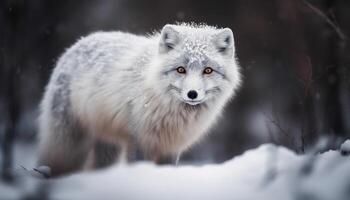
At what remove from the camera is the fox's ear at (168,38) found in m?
5.37

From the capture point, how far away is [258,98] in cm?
1378

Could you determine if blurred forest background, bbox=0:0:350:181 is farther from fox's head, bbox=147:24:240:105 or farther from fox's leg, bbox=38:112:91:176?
fox's head, bbox=147:24:240:105

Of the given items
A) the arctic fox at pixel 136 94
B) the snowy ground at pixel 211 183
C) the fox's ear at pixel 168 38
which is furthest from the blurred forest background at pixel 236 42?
the snowy ground at pixel 211 183

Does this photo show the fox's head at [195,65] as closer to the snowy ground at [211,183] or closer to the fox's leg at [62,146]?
the snowy ground at [211,183]

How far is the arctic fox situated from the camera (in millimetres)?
5223

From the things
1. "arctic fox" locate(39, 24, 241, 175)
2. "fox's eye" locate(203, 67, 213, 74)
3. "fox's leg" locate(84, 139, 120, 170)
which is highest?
"fox's eye" locate(203, 67, 213, 74)

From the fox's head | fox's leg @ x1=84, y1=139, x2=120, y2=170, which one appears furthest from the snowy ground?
fox's leg @ x1=84, y1=139, x2=120, y2=170

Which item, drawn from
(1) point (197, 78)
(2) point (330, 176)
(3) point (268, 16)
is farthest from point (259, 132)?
(2) point (330, 176)

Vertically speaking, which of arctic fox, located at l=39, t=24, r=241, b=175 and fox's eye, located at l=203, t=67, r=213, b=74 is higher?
fox's eye, located at l=203, t=67, r=213, b=74

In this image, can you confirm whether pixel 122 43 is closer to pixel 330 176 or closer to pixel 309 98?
pixel 309 98

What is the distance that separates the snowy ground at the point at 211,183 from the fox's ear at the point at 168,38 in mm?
1840

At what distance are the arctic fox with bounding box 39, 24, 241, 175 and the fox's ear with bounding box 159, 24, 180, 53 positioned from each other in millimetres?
11

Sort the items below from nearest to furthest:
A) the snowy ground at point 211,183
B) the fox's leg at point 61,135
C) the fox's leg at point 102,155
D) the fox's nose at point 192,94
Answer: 1. the snowy ground at point 211,183
2. the fox's nose at point 192,94
3. the fox's leg at point 61,135
4. the fox's leg at point 102,155

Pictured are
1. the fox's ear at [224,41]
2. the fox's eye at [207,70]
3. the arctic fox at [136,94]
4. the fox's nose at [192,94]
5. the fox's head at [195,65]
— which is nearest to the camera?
the fox's nose at [192,94]
